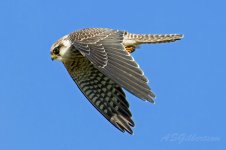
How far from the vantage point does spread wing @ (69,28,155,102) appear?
10.2 meters

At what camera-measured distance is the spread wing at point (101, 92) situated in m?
12.4

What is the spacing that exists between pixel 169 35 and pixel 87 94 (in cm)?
176

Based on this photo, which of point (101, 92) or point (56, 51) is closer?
point (56, 51)

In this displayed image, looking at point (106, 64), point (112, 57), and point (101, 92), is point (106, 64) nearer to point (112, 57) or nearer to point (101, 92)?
point (112, 57)

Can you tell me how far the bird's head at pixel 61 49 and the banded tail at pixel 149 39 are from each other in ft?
3.09

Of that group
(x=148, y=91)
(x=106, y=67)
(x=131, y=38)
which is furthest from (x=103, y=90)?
(x=148, y=91)

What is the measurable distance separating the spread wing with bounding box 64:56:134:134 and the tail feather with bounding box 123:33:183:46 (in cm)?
86

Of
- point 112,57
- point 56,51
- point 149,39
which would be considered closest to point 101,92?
point 56,51

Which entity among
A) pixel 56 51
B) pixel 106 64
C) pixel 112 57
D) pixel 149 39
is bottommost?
pixel 106 64

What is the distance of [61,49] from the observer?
12.4 meters

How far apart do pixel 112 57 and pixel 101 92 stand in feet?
6.45

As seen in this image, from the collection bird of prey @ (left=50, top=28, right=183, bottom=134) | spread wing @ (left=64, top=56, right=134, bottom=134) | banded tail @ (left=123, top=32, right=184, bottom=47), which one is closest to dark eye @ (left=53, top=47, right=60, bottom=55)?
bird of prey @ (left=50, top=28, right=183, bottom=134)

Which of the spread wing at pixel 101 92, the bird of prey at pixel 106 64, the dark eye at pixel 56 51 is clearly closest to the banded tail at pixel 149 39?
the bird of prey at pixel 106 64

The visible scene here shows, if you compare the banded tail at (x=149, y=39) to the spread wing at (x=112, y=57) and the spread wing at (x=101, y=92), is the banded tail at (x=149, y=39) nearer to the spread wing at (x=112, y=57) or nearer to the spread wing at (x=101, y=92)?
the spread wing at (x=112, y=57)
